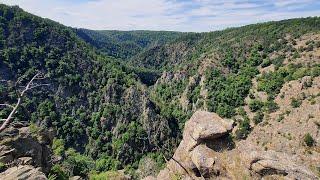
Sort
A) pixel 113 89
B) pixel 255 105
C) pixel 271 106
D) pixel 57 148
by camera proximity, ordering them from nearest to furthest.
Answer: pixel 57 148
pixel 271 106
pixel 255 105
pixel 113 89

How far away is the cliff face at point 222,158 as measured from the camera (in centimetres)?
2106

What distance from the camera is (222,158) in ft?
81.7

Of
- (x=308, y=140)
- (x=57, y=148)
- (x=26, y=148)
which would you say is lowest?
(x=308, y=140)

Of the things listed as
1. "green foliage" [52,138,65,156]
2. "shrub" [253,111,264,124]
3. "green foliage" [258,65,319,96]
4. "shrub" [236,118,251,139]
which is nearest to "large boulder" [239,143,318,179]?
"green foliage" [52,138,65,156]

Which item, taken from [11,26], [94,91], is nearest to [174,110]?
[94,91]

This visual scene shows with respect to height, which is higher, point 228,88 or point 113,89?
point 113,89

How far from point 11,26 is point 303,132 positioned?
114m

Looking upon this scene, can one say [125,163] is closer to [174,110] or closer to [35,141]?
[174,110]

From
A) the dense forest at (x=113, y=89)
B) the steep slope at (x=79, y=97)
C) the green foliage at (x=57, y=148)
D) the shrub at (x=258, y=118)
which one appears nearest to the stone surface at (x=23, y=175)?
the green foliage at (x=57, y=148)

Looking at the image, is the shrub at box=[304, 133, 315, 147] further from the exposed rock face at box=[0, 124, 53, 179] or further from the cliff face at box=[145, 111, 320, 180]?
the cliff face at box=[145, 111, 320, 180]

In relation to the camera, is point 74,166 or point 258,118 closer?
point 74,166

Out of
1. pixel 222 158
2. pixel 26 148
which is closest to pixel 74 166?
pixel 26 148

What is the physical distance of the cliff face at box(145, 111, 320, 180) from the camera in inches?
829

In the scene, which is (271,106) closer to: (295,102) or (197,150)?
(295,102)
